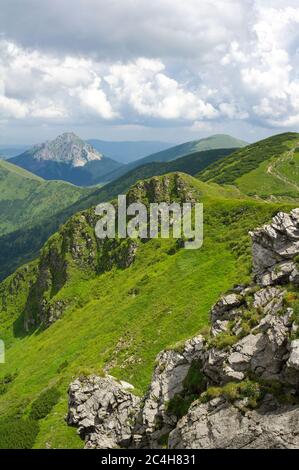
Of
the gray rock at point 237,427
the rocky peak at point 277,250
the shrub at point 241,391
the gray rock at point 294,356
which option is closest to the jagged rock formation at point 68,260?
the rocky peak at point 277,250

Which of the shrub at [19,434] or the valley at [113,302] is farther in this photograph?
the valley at [113,302]

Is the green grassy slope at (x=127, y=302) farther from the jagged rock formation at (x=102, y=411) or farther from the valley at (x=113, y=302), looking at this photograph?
the jagged rock formation at (x=102, y=411)

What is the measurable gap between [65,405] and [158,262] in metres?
44.5

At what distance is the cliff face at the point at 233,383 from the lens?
24.3 m

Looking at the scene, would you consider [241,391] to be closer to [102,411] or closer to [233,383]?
[233,383]

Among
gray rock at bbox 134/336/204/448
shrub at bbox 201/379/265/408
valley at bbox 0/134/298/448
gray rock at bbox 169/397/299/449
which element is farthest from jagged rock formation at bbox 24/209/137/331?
shrub at bbox 201/379/265/408

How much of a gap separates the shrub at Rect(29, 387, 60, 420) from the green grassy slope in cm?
134

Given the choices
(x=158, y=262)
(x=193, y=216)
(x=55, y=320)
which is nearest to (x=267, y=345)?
(x=158, y=262)

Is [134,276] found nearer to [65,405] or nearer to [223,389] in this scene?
[65,405]

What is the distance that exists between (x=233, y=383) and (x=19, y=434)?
3546cm

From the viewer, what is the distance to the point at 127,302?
272ft

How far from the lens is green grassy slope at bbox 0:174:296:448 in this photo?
5978cm

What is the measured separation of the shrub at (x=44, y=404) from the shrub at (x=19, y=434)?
199cm
